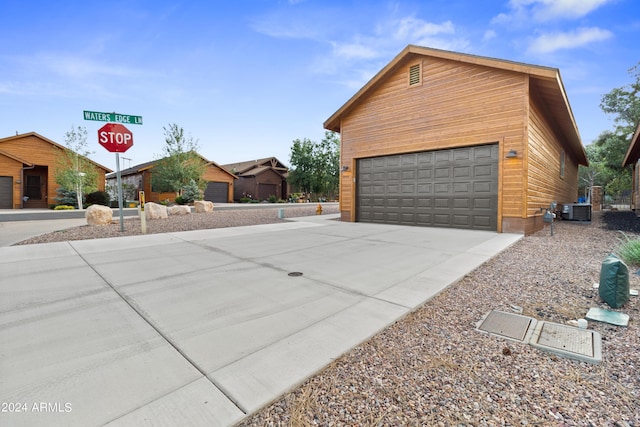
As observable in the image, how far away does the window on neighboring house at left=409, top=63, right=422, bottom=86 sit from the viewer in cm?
915

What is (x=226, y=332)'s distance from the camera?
2.32 m

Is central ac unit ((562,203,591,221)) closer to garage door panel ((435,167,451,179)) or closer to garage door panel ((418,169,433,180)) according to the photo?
garage door panel ((435,167,451,179))

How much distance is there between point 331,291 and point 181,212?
42.4 ft

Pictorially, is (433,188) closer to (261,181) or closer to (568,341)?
(568,341)

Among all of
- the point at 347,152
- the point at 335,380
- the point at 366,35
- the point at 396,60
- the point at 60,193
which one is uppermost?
the point at 366,35

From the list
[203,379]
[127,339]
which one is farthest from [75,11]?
[203,379]

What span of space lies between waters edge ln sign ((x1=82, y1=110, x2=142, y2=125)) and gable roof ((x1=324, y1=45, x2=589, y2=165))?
262 inches

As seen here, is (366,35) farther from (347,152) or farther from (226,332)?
(226,332)

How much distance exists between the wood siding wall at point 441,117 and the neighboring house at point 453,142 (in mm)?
27

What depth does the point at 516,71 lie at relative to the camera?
286 inches

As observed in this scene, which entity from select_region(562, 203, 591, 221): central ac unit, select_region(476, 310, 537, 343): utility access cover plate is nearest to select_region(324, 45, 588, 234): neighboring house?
select_region(562, 203, 591, 221): central ac unit

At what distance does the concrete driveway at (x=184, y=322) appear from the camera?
1538mm

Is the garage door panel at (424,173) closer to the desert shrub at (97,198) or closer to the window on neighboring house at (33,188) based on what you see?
the desert shrub at (97,198)

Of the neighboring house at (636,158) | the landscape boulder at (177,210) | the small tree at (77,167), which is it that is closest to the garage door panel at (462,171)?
the neighboring house at (636,158)
